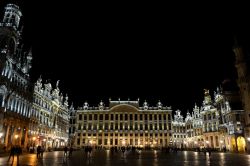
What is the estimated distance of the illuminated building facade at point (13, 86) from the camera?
157 ft

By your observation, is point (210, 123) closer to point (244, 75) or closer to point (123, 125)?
point (244, 75)

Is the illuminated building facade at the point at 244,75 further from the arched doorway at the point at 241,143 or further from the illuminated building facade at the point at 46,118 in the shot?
the illuminated building facade at the point at 46,118

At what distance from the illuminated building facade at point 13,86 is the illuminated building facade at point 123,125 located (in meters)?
56.5

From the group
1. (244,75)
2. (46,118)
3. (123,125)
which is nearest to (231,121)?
(244,75)

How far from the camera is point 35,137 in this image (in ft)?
217

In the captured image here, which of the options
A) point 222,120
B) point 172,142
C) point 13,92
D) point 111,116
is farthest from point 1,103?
point 172,142

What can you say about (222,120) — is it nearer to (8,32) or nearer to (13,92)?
(13,92)

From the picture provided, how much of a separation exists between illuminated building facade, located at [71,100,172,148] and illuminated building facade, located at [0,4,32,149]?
56493mm

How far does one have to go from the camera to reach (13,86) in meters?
51.9

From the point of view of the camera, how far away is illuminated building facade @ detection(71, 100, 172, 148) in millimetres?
115062

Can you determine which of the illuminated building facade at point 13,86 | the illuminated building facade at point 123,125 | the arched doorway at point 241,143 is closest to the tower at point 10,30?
the illuminated building facade at point 13,86

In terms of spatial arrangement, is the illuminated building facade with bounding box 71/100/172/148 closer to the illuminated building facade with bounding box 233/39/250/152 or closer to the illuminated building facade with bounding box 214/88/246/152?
the illuminated building facade with bounding box 214/88/246/152

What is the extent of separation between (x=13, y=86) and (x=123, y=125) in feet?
235

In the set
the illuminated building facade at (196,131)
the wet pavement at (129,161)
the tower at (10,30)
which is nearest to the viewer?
the wet pavement at (129,161)
